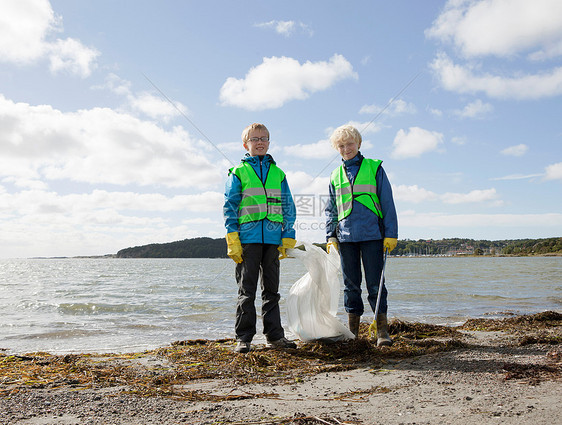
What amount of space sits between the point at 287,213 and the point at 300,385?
6.18ft

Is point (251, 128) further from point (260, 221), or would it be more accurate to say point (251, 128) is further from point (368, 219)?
Result: point (368, 219)

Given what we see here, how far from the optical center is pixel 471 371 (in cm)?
284

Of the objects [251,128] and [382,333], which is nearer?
[382,333]

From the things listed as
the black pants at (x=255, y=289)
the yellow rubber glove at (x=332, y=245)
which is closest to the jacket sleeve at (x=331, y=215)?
the yellow rubber glove at (x=332, y=245)

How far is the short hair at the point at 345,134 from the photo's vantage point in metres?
4.16

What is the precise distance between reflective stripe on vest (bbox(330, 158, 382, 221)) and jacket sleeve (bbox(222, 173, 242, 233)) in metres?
1.02

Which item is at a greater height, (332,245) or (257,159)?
(257,159)

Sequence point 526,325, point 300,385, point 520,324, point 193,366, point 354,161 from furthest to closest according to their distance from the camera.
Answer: point 520,324
point 526,325
point 354,161
point 193,366
point 300,385

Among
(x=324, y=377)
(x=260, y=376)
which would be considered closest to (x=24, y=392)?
(x=260, y=376)

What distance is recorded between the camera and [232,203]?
13.3 ft

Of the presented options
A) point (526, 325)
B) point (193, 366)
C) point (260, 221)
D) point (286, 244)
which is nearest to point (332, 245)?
point (286, 244)

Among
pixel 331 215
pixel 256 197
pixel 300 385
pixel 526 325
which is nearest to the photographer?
pixel 300 385

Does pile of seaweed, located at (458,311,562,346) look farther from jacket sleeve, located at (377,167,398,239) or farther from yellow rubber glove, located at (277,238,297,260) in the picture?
yellow rubber glove, located at (277,238,297,260)

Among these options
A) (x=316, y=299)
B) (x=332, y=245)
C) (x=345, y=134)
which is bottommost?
(x=316, y=299)
